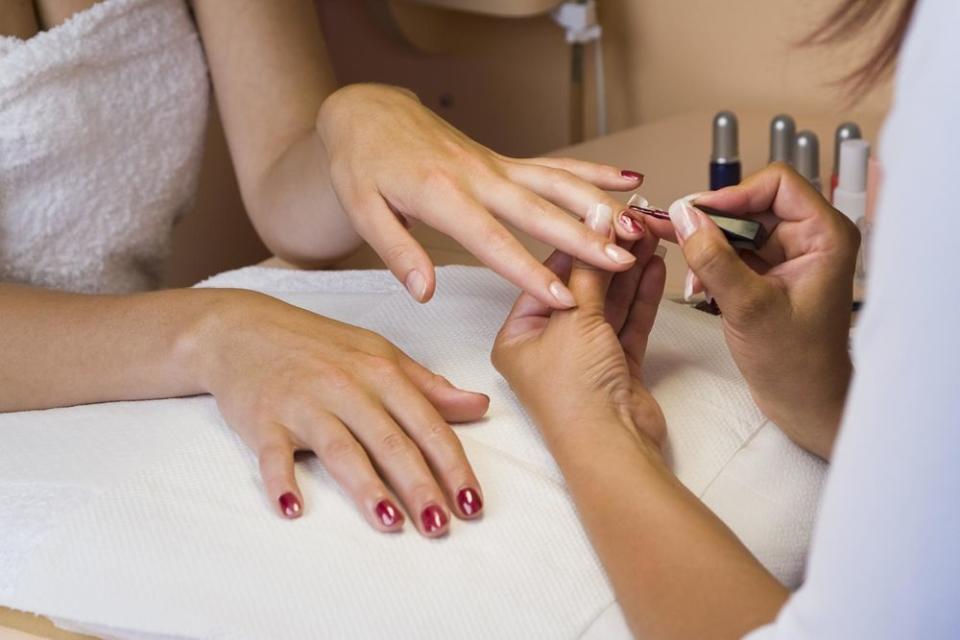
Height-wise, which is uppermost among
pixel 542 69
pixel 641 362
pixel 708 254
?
pixel 708 254

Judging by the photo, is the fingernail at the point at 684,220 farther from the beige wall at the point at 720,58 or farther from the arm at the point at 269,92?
the beige wall at the point at 720,58

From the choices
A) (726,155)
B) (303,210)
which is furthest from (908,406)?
(726,155)

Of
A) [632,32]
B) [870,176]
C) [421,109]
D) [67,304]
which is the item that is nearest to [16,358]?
[67,304]

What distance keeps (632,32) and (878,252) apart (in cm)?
119

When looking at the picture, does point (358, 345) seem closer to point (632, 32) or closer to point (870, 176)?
point (870, 176)

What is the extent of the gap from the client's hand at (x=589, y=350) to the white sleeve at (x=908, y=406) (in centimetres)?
23

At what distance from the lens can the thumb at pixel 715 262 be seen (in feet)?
1.97

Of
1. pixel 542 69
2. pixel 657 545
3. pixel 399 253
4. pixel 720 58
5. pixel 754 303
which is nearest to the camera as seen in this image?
pixel 657 545

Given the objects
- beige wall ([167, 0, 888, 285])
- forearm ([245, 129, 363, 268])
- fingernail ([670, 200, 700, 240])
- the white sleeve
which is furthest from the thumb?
beige wall ([167, 0, 888, 285])

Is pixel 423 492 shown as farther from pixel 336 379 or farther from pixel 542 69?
pixel 542 69

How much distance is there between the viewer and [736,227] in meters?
0.66

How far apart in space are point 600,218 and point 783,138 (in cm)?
49

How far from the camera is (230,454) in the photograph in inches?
25.2

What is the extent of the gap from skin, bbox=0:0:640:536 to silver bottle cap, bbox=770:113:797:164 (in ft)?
1.27
